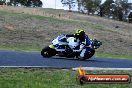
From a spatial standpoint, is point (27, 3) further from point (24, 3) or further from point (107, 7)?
point (107, 7)

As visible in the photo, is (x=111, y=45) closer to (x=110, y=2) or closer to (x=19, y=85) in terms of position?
(x=19, y=85)

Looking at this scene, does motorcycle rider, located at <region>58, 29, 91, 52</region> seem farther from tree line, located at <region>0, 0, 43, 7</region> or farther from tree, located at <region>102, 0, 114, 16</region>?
tree, located at <region>102, 0, 114, 16</region>

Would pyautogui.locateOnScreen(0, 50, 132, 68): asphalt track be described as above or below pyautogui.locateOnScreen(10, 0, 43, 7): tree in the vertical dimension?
above

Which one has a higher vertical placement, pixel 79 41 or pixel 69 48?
pixel 79 41

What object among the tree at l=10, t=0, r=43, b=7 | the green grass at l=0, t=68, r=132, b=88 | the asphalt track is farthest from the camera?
the tree at l=10, t=0, r=43, b=7

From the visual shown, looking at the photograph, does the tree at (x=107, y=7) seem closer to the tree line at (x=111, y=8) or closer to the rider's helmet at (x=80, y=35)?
the tree line at (x=111, y=8)

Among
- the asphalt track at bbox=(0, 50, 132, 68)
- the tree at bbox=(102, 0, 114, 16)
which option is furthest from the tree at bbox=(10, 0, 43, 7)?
the asphalt track at bbox=(0, 50, 132, 68)

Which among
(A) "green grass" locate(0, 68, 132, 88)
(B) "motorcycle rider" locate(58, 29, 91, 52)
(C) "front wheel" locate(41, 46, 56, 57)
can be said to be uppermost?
(A) "green grass" locate(0, 68, 132, 88)

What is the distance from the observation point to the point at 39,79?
37.7 ft

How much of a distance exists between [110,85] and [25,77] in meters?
2.22

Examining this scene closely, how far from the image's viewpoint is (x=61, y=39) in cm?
2164

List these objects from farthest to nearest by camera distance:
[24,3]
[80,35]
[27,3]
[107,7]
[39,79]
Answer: [107,7], [27,3], [24,3], [80,35], [39,79]

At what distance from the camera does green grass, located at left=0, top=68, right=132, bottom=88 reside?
35.0 ft

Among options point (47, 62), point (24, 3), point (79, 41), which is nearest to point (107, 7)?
point (24, 3)
